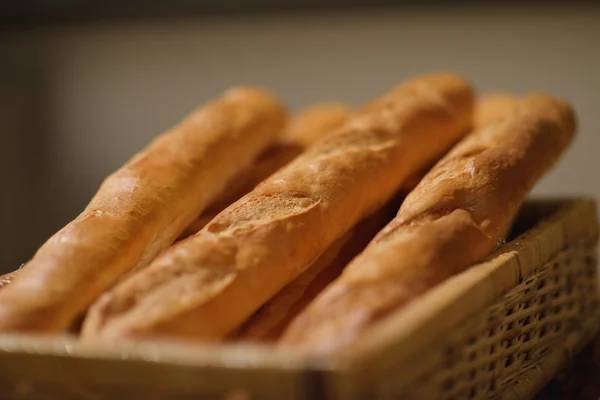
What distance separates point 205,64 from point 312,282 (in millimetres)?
1647

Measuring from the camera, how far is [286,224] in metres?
1.09

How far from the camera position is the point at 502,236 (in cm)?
117

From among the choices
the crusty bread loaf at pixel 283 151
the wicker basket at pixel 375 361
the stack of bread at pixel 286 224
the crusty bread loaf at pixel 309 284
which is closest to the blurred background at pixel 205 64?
the crusty bread loaf at pixel 283 151

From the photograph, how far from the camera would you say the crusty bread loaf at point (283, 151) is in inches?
55.5

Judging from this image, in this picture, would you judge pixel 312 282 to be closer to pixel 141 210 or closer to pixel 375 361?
pixel 141 210

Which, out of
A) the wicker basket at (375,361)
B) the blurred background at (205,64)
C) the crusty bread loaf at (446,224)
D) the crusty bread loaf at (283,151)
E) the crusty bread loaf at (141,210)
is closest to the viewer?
the wicker basket at (375,361)

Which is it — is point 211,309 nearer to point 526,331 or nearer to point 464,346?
point 464,346

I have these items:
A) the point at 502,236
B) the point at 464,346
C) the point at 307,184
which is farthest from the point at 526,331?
the point at 307,184

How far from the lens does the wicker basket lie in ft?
2.42

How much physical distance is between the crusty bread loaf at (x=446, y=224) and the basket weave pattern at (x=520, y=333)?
0.08 meters

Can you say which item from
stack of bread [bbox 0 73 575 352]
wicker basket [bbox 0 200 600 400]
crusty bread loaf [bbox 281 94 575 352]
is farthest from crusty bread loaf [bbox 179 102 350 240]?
wicker basket [bbox 0 200 600 400]

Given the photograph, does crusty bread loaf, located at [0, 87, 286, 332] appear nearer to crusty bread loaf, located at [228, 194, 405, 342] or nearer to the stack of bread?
the stack of bread

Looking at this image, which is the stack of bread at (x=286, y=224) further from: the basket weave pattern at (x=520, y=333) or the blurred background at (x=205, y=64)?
the blurred background at (x=205, y=64)

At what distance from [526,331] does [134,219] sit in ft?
1.93
